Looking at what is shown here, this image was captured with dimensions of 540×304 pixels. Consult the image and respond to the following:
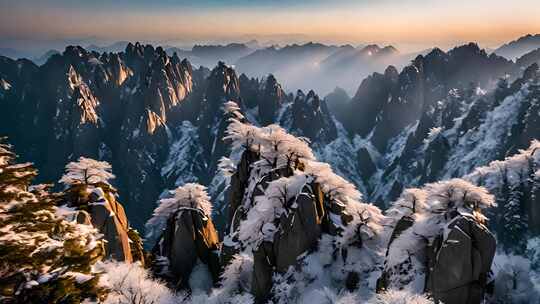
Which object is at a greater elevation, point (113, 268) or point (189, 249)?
point (113, 268)

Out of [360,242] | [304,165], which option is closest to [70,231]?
[360,242]

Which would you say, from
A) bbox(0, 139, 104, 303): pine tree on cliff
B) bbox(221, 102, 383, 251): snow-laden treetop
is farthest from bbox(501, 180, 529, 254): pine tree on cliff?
bbox(0, 139, 104, 303): pine tree on cliff

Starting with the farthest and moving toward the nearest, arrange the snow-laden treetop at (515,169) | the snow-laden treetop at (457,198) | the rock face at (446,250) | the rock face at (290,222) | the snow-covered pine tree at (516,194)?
the snow-laden treetop at (515,169), the snow-covered pine tree at (516,194), the rock face at (290,222), the snow-laden treetop at (457,198), the rock face at (446,250)

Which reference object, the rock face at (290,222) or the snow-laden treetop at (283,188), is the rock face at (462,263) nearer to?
the rock face at (290,222)

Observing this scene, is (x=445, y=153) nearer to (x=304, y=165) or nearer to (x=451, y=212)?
(x=304, y=165)

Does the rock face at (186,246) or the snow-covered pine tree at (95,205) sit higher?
the snow-covered pine tree at (95,205)

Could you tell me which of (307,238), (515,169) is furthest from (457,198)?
(515,169)

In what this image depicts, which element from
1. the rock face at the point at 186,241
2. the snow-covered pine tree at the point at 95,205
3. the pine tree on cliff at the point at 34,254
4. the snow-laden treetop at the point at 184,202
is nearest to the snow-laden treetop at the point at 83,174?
the snow-covered pine tree at the point at 95,205

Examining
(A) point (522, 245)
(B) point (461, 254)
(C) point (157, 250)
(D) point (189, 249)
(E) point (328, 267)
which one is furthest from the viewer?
(A) point (522, 245)
